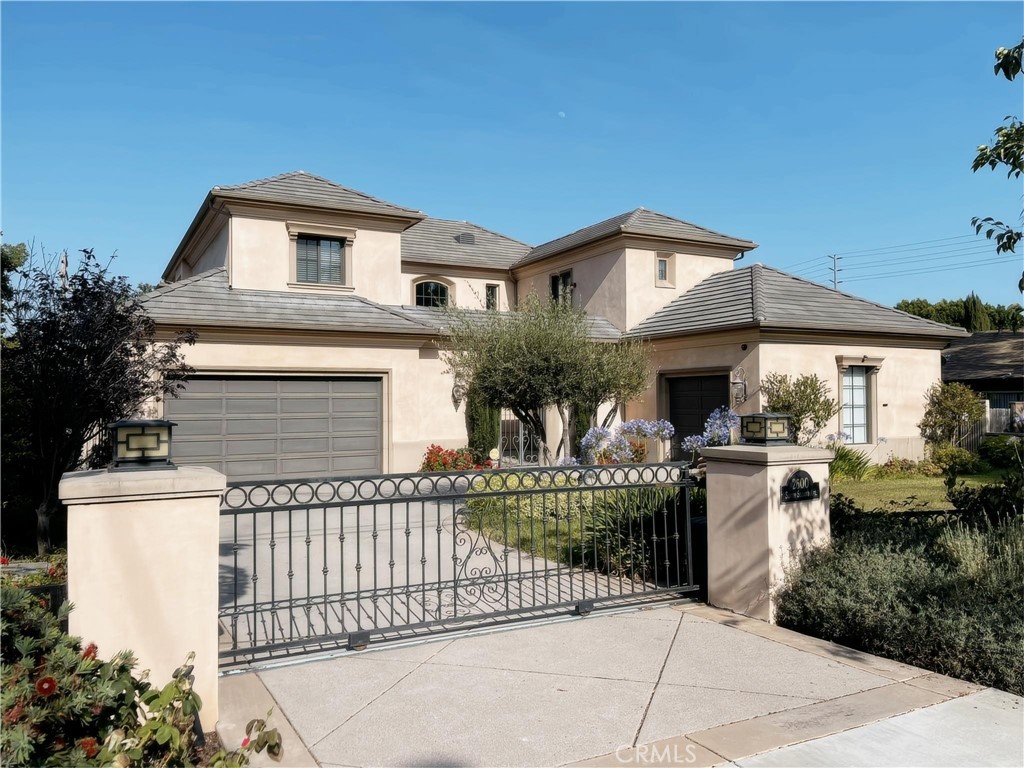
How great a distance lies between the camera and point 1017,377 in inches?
934

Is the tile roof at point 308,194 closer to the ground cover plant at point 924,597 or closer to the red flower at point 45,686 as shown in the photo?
the ground cover plant at point 924,597

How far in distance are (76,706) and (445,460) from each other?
1423 centimetres

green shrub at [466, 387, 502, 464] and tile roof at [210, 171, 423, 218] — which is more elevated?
tile roof at [210, 171, 423, 218]

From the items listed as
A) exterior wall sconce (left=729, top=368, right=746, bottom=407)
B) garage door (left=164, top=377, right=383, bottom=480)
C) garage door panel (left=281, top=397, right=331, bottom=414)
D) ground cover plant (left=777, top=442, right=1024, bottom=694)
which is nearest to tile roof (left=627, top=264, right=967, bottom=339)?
exterior wall sconce (left=729, top=368, right=746, bottom=407)

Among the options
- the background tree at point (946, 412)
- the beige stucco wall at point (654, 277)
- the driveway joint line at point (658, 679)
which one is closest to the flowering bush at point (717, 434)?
the driveway joint line at point (658, 679)

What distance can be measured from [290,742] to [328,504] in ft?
6.07

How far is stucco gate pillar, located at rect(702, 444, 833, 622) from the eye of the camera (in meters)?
6.05

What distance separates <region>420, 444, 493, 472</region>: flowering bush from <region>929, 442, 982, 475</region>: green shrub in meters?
11.6

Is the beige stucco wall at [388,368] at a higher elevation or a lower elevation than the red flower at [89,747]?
higher

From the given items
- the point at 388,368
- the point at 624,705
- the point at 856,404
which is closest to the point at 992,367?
the point at 856,404

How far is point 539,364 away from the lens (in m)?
14.4

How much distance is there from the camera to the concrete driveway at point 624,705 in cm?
375

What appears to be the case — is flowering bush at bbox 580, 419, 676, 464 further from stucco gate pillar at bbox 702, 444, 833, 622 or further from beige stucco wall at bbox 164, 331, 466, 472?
stucco gate pillar at bbox 702, 444, 833, 622

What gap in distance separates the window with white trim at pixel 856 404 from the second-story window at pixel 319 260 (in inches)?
512
